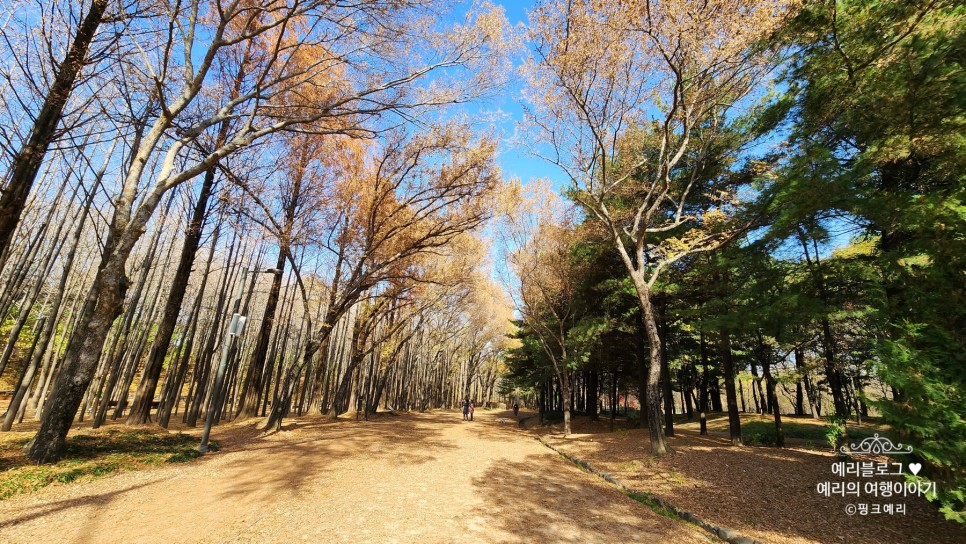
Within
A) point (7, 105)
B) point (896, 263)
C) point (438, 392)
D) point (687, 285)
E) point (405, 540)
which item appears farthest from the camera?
point (438, 392)

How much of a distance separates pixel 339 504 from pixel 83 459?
527cm

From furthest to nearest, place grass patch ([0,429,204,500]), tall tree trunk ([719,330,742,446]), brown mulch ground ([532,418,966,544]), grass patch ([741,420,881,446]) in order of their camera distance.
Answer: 1. grass patch ([741,420,881,446])
2. tall tree trunk ([719,330,742,446])
3. grass patch ([0,429,204,500])
4. brown mulch ground ([532,418,966,544])

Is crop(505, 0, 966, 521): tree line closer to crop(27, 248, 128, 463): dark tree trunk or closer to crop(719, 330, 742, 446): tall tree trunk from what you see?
crop(719, 330, 742, 446): tall tree trunk

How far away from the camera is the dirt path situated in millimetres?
3990

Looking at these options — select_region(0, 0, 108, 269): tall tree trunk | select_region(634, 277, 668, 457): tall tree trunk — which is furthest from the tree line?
select_region(0, 0, 108, 269): tall tree trunk

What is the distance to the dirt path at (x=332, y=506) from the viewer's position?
13.1ft

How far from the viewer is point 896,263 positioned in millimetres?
5617

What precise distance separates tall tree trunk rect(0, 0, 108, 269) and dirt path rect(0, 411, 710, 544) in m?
4.62

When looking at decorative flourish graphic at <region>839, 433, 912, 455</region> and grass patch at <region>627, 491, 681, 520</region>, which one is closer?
decorative flourish graphic at <region>839, 433, 912, 455</region>

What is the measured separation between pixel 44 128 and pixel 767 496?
13.9 m

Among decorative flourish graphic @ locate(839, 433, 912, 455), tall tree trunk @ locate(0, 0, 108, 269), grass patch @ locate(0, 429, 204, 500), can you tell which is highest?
tall tree trunk @ locate(0, 0, 108, 269)

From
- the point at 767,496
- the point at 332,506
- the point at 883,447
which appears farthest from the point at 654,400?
the point at 332,506

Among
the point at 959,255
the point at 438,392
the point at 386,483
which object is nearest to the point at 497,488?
the point at 386,483

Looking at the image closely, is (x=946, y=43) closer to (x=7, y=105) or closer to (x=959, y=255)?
(x=959, y=255)
